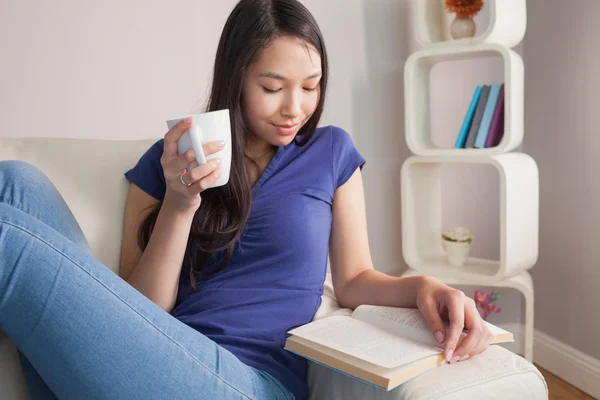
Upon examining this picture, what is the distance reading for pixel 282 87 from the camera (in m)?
1.24

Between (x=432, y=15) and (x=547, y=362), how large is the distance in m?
1.31

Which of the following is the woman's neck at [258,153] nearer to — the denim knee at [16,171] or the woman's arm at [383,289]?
the woman's arm at [383,289]

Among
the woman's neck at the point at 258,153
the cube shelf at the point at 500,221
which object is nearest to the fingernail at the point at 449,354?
the woman's neck at the point at 258,153

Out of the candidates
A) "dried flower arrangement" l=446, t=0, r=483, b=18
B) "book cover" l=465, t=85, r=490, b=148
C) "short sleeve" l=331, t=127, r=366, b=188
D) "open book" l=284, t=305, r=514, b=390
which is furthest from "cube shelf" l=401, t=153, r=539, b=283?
"open book" l=284, t=305, r=514, b=390

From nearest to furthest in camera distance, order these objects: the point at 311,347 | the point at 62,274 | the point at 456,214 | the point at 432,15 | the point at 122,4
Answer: the point at 62,274 → the point at 311,347 → the point at 122,4 → the point at 432,15 → the point at 456,214

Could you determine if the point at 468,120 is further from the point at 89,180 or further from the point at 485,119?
the point at 89,180

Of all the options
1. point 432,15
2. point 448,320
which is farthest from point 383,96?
point 448,320

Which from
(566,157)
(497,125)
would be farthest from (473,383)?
(566,157)

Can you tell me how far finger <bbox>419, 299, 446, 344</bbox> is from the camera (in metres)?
1.00

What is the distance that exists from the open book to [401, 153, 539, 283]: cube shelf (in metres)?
1.04

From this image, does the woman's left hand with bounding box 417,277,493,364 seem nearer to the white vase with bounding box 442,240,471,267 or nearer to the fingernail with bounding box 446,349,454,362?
the fingernail with bounding box 446,349,454,362

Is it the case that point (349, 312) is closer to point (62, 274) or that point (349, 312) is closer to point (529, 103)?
point (62, 274)

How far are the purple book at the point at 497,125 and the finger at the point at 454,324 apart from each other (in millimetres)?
1271

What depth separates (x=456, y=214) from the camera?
2.56 meters
